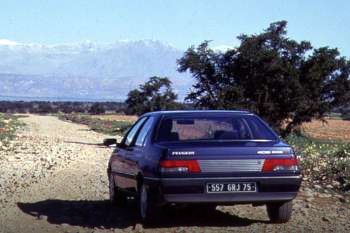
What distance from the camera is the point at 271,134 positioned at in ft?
36.6

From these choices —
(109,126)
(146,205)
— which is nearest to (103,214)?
(146,205)

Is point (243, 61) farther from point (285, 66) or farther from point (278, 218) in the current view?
point (278, 218)

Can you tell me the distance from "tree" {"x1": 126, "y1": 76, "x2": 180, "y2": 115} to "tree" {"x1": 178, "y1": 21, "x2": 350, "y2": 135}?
25.3 metres

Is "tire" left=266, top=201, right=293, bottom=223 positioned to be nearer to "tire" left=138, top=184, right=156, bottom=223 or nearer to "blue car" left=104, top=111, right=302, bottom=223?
"blue car" left=104, top=111, right=302, bottom=223

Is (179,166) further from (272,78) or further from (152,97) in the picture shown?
(152,97)

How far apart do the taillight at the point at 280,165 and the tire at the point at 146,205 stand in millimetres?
1556

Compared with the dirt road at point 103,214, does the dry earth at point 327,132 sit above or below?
below

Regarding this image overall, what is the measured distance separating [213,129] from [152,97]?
55988 millimetres

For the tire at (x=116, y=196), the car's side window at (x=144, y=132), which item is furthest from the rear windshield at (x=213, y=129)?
the tire at (x=116, y=196)

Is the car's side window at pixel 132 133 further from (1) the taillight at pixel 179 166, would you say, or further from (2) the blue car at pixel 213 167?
(1) the taillight at pixel 179 166

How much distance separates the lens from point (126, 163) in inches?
480

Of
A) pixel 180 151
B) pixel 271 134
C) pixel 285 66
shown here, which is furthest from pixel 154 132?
pixel 285 66

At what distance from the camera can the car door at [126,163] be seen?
11738 mm

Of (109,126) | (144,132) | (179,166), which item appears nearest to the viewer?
(179,166)
